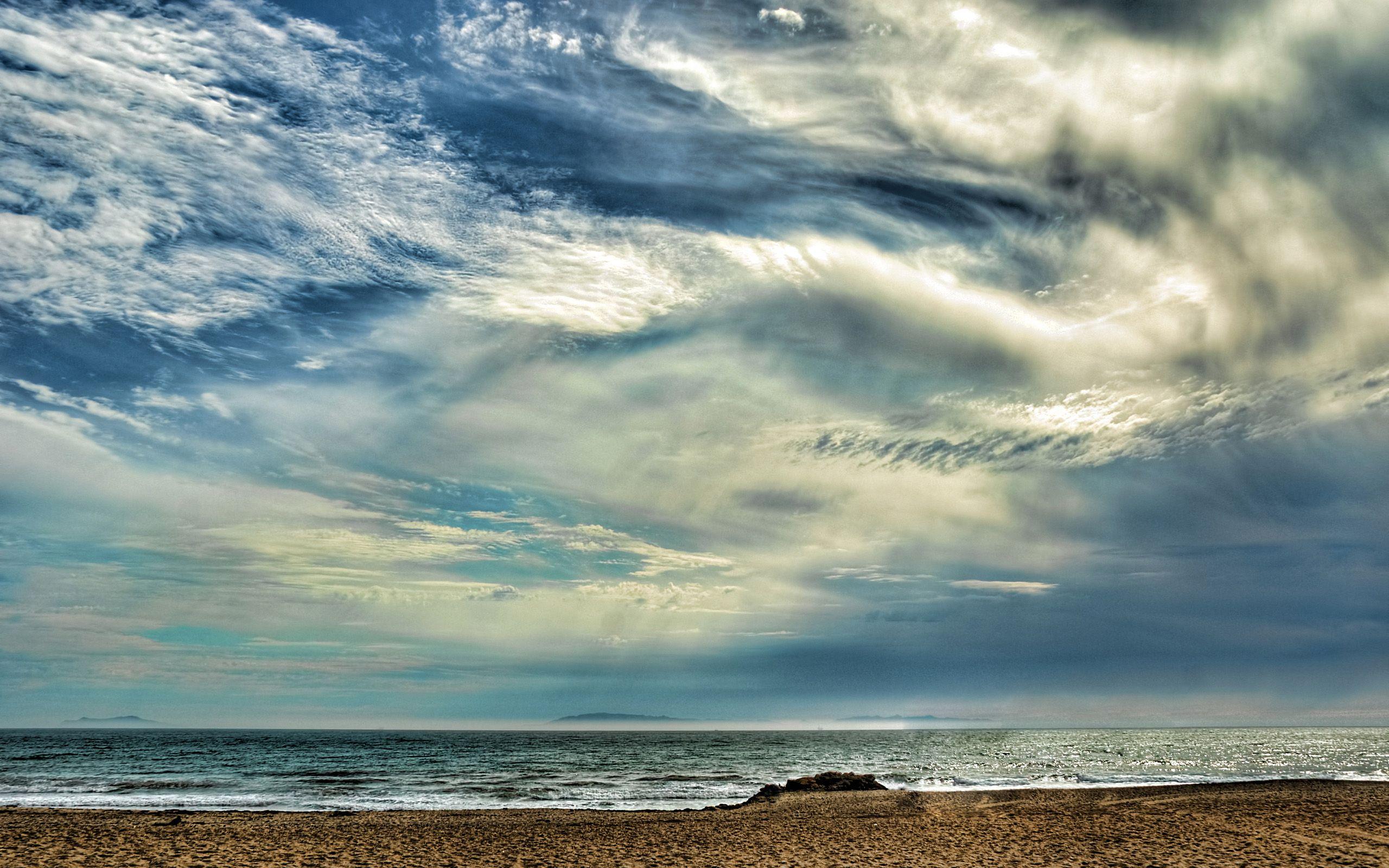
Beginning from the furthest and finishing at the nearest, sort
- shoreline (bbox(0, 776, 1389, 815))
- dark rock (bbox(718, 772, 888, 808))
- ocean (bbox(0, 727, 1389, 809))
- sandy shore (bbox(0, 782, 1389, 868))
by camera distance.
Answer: ocean (bbox(0, 727, 1389, 809)) < dark rock (bbox(718, 772, 888, 808)) < shoreline (bbox(0, 776, 1389, 815)) < sandy shore (bbox(0, 782, 1389, 868))

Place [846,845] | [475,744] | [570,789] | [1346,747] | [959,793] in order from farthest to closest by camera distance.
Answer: [475,744] < [1346,747] < [570,789] < [959,793] < [846,845]

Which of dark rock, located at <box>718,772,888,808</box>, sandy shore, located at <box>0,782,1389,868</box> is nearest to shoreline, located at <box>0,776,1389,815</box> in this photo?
sandy shore, located at <box>0,782,1389,868</box>

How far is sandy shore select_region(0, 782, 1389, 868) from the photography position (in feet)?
62.5

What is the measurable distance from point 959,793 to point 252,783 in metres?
43.7

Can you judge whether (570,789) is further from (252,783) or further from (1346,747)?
(1346,747)

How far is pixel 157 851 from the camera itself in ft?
65.2

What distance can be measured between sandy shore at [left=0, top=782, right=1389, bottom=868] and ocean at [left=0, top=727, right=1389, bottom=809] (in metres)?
8.16

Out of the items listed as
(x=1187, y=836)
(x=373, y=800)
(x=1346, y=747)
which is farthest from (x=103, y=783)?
(x=1346, y=747)

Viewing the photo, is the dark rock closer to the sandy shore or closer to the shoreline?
the shoreline

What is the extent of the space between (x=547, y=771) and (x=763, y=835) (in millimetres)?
45590

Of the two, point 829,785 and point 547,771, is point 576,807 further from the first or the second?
point 547,771

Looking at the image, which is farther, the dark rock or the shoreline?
the dark rock

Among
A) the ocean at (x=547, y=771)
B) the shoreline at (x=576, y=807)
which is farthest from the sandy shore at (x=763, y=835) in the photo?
the ocean at (x=547, y=771)

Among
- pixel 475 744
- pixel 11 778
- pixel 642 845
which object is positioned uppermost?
pixel 642 845
